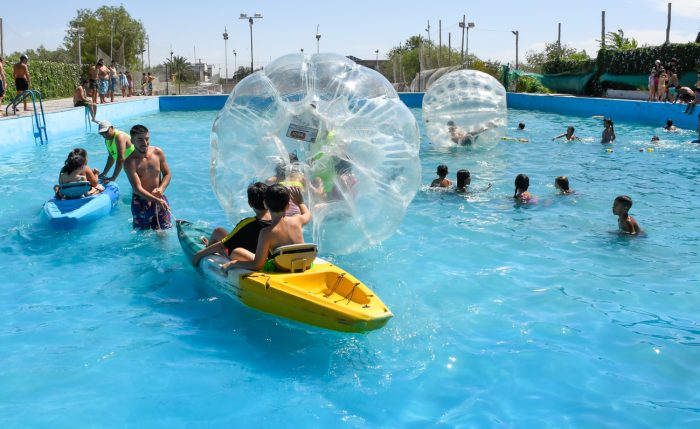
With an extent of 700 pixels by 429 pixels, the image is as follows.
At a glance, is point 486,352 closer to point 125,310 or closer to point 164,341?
point 164,341

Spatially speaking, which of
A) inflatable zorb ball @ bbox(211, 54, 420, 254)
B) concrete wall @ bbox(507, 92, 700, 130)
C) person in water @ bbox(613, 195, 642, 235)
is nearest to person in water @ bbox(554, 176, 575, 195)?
person in water @ bbox(613, 195, 642, 235)

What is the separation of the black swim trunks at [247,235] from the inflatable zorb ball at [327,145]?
53cm

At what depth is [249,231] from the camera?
17.4 feet

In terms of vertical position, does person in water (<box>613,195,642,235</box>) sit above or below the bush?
below

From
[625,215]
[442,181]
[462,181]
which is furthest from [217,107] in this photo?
[625,215]

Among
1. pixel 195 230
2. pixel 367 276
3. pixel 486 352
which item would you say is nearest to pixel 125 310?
pixel 195 230

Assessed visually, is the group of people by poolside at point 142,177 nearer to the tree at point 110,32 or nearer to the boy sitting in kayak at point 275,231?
the boy sitting in kayak at point 275,231

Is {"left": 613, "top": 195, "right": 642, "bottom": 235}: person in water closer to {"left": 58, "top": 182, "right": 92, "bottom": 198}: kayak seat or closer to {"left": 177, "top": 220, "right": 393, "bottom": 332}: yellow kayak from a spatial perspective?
{"left": 177, "top": 220, "right": 393, "bottom": 332}: yellow kayak

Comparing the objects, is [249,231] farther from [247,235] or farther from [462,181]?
[462,181]

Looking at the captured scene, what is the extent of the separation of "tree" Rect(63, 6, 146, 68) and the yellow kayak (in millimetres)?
57188

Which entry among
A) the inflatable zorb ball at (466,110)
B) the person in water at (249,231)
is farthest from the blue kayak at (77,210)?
the inflatable zorb ball at (466,110)

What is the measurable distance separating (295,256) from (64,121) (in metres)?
14.8

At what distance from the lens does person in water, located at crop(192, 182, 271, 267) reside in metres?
5.08

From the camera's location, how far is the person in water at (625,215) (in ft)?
23.0
